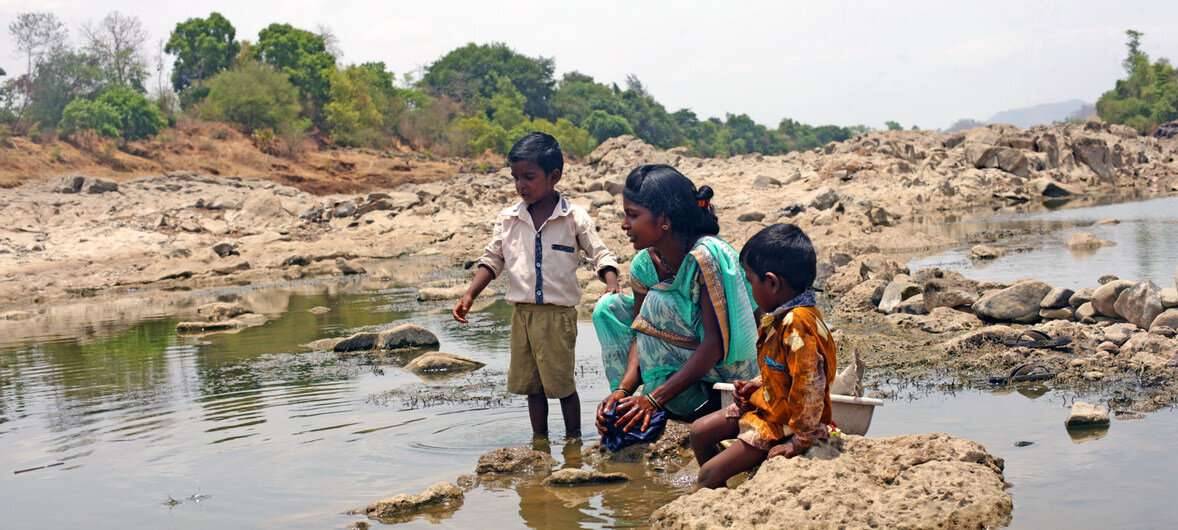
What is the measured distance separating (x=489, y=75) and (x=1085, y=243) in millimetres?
44668

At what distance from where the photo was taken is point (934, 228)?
19406mm

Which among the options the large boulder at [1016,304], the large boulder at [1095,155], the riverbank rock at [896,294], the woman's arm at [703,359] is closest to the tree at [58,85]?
the large boulder at [1095,155]

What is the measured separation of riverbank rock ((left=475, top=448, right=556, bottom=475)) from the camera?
5188mm

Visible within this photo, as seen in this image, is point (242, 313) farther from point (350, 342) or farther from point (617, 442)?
point (617, 442)

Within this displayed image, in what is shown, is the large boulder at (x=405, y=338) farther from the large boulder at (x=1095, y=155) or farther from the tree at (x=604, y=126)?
the tree at (x=604, y=126)

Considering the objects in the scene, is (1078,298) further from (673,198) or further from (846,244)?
(846,244)

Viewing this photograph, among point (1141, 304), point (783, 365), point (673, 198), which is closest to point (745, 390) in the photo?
point (783, 365)

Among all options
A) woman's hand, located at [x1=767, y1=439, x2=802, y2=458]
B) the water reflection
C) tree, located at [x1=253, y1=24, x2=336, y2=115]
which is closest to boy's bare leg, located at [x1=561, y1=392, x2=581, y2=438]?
woman's hand, located at [x1=767, y1=439, x2=802, y2=458]

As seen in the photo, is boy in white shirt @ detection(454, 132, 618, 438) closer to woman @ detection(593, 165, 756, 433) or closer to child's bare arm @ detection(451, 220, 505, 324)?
child's bare arm @ detection(451, 220, 505, 324)

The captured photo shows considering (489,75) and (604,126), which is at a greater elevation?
(489,75)

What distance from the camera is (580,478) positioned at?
4.91 metres

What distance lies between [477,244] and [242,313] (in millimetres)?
8273

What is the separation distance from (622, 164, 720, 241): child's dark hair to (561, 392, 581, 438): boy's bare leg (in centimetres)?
129

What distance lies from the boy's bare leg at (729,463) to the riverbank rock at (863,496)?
0.39ft
